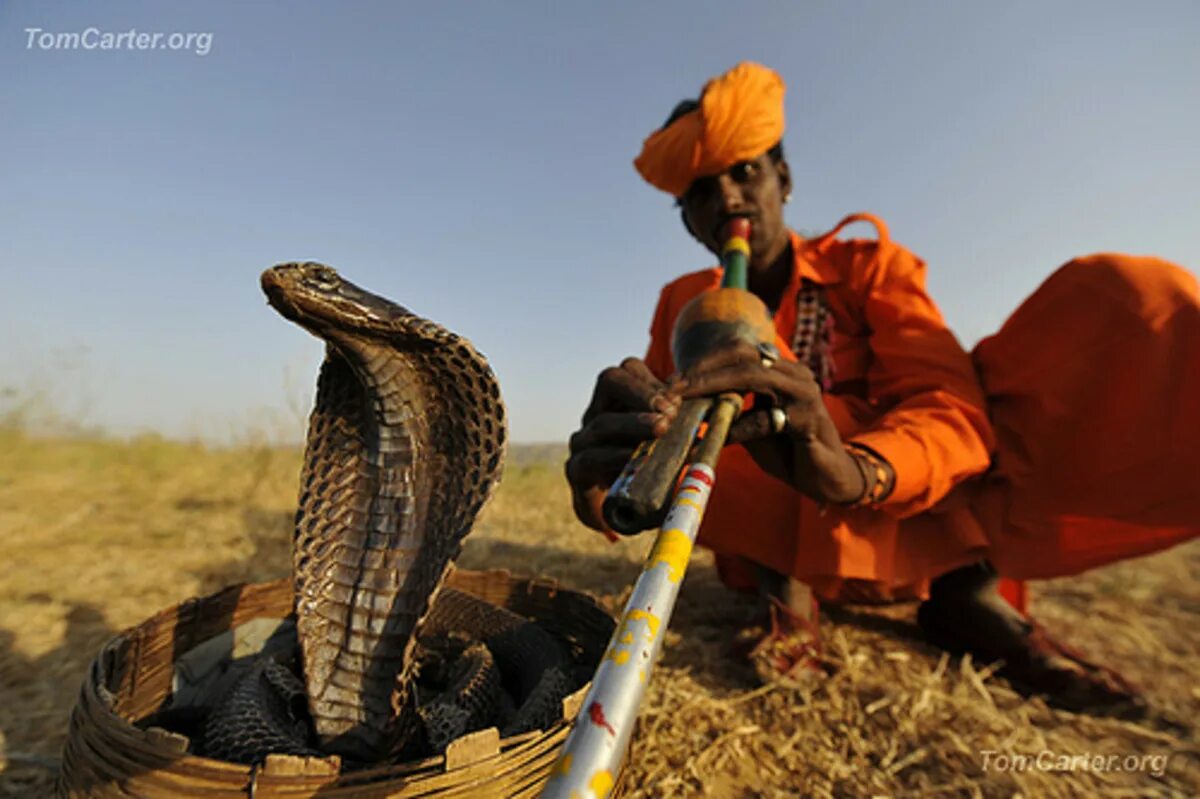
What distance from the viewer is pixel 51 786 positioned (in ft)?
5.07

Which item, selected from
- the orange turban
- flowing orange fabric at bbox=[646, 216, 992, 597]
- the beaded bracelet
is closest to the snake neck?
the beaded bracelet

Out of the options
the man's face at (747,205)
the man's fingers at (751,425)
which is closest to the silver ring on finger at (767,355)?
the man's fingers at (751,425)

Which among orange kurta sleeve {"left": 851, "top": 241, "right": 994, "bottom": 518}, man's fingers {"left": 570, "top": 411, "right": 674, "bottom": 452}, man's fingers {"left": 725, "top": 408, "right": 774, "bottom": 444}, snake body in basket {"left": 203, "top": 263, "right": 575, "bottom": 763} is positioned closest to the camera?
snake body in basket {"left": 203, "top": 263, "right": 575, "bottom": 763}

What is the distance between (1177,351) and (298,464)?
206 inches

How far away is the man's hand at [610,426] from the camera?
5.23ft

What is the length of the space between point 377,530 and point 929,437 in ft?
5.34

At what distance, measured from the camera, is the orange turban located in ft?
8.61

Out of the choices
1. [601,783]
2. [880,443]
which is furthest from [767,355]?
[601,783]

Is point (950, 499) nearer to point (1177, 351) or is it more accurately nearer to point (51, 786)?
point (1177, 351)

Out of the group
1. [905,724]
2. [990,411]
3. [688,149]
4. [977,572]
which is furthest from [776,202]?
[905,724]

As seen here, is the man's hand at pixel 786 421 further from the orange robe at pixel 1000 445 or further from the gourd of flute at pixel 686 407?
the orange robe at pixel 1000 445

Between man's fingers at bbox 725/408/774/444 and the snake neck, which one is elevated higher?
man's fingers at bbox 725/408/774/444

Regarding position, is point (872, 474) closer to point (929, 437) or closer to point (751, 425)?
point (929, 437)

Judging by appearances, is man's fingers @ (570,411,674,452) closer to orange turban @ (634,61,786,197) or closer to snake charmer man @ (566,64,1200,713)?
snake charmer man @ (566,64,1200,713)
